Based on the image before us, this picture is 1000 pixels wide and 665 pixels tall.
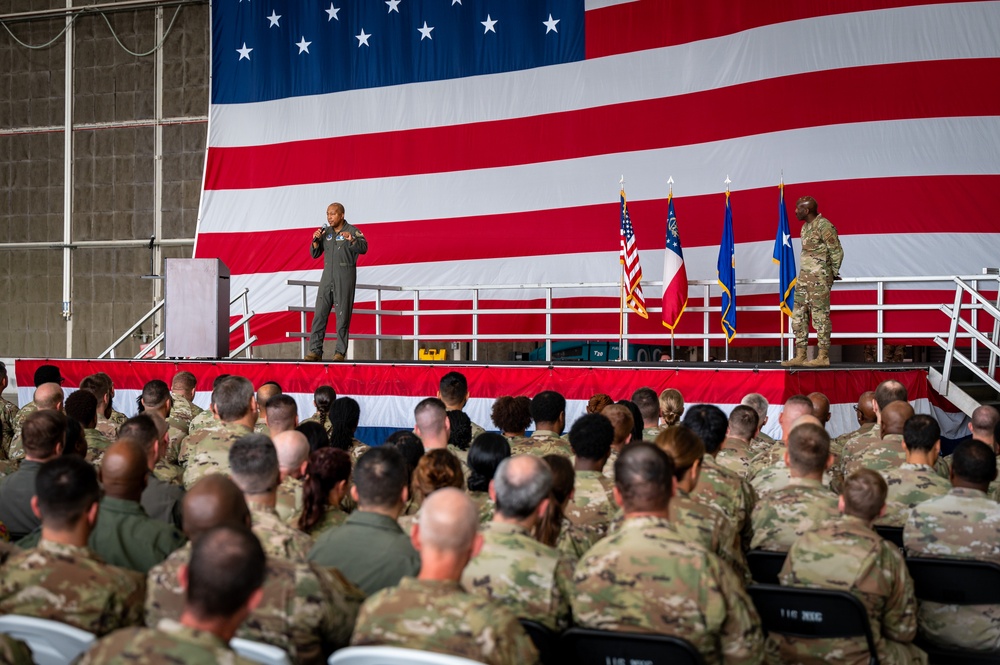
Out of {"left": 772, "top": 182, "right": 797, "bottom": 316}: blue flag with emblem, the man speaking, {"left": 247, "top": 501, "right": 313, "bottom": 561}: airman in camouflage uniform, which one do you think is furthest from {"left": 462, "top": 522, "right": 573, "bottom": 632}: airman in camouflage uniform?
the man speaking

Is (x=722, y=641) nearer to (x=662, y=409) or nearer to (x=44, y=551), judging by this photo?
(x=44, y=551)

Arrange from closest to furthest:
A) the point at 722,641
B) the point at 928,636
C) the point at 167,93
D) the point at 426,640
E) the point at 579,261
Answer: the point at 426,640
the point at 722,641
the point at 928,636
the point at 579,261
the point at 167,93

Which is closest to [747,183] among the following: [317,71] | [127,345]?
[317,71]

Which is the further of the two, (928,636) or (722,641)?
(928,636)

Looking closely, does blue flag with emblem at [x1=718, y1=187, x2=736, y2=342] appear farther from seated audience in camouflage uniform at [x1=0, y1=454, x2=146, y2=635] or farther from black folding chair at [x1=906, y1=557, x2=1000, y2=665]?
seated audience in camouflage uniform at [x1=0, y1=454, x2=146, y2=635]

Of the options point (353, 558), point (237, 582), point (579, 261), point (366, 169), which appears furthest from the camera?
point (366, 169)

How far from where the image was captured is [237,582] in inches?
79.2

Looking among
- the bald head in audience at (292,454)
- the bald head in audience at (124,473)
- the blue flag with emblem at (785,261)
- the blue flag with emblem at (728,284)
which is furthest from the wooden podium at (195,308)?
the bald head in audience at (124,473)

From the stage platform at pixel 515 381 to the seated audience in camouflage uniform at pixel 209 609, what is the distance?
6.06 metres

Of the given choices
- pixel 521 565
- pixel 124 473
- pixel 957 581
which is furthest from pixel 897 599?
pixel 124 473

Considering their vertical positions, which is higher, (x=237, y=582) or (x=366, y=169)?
(x=366, y=169)

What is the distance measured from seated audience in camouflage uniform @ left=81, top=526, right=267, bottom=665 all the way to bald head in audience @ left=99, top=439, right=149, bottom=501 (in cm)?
130

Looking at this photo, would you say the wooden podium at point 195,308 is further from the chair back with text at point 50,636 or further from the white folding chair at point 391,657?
the white folding chair at point 391,657

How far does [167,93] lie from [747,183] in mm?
9982
